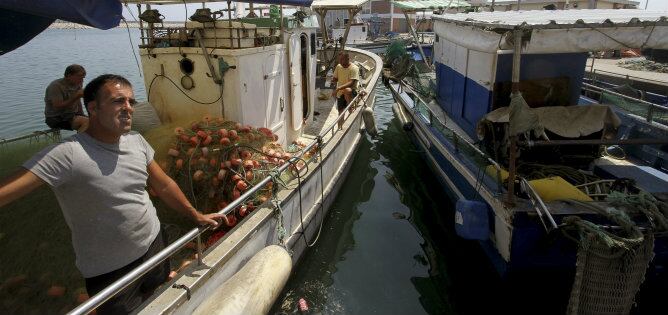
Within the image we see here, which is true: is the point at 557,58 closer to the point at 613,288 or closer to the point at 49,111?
the point at 613,288

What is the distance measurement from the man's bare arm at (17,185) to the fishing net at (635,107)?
836 cm

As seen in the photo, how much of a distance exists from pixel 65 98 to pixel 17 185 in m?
3.81

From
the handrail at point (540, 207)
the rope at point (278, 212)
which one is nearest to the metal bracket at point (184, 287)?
the rope at point (278, 212)

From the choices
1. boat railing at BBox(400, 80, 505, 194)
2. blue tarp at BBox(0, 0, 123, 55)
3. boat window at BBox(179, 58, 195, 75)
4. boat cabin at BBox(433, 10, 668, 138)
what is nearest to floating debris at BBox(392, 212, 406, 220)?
boat railing at BBox(400, 80, 505, 194)

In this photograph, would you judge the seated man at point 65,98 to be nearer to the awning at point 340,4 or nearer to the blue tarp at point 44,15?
the blue tarp at point 44,15

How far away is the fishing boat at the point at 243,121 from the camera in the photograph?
309cm

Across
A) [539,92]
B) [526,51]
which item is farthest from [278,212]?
[539,92]

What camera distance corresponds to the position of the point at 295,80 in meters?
6.60

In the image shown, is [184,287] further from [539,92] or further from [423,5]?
[423,5]

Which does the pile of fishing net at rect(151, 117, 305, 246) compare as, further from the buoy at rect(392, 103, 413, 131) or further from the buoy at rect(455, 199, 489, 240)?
the buoy at rect(392, 103, 413, 131)

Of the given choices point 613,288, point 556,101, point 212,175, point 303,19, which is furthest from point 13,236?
point 556,101

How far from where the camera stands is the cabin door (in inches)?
251

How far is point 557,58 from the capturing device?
6.08m

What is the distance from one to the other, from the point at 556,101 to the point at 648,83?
9531mm
